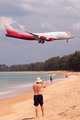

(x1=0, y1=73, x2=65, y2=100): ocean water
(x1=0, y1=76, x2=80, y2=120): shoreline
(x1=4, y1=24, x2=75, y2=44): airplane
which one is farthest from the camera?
(x1=0, y1=73, x2=65, y2=100): ocean water

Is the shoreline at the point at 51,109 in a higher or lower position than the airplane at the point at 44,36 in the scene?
lower

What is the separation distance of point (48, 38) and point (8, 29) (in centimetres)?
1076

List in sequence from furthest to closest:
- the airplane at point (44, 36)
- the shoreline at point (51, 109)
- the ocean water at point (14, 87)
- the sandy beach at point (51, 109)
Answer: the ocean water at point (14, 87) < the airplane at point (44, 36) < the shoreline at point (51, 109) < the sandy beach at point (51, 109)

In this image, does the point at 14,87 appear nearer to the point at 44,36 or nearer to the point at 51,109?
the point at 44,36

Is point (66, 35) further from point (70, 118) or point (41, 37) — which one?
point (70, 118)

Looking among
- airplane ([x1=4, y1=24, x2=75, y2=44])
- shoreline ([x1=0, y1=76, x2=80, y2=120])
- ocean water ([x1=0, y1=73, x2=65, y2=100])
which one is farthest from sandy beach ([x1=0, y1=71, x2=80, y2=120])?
airplane ([x1=4, y1=24, x2=75, y2=44])

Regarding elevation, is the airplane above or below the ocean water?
above

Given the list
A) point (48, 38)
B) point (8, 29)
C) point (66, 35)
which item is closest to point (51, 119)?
point (48, 38)

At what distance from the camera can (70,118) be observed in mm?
8930

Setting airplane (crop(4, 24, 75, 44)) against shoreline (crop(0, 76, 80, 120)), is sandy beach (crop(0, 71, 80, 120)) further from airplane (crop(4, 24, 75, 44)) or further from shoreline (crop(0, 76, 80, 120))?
airplane (crop(4, 24, 75, 44))

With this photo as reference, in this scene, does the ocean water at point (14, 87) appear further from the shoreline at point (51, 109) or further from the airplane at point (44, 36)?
the airplane at point (44, 36)

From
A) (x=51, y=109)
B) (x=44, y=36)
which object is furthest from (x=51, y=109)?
(x=44, y=36)

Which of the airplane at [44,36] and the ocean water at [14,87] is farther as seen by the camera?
the ocean water at [14,87]

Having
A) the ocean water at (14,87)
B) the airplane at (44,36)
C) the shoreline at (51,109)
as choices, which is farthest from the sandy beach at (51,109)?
the airplane at (44,36)
